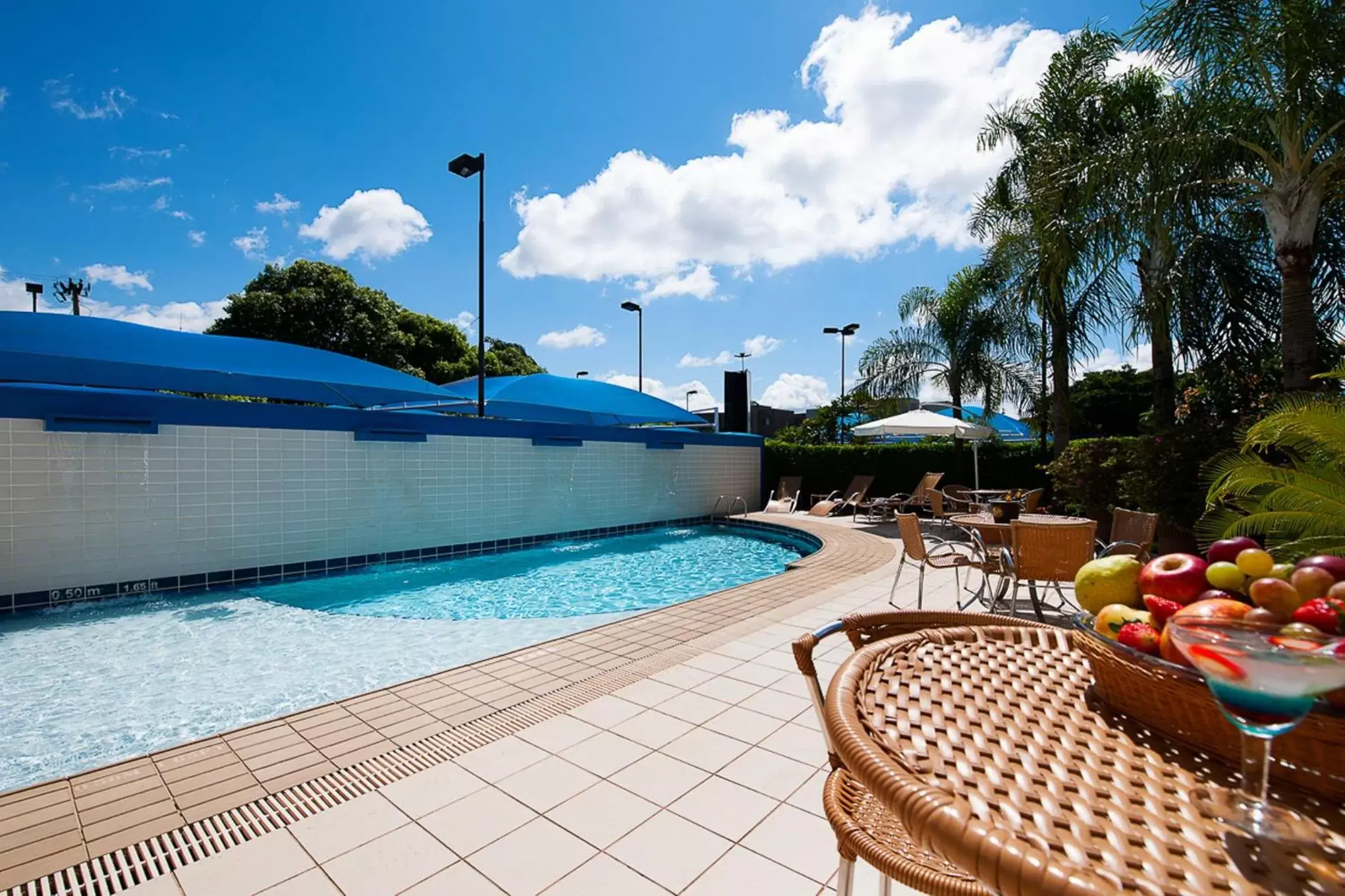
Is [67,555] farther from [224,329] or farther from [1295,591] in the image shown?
[224,329]

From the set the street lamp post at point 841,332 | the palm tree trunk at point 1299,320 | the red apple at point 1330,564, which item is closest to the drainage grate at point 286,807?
the red apple at point 1330,564

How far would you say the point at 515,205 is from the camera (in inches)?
478

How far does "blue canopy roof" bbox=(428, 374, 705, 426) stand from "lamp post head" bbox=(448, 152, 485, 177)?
3.42 meters

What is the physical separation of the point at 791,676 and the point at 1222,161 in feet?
22.1

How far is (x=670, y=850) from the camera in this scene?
76.9 inches

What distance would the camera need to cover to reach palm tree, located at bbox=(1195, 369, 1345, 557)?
296 centimetres

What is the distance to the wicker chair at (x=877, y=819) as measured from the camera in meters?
1.12

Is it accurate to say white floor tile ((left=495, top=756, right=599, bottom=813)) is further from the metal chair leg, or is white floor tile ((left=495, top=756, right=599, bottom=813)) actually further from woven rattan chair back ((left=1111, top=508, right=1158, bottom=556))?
woven rattan chair back ((left=1111, top=508, right=1158, bottom=556))

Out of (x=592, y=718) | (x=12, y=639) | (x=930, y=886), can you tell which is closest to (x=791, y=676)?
(x=592, y=718)

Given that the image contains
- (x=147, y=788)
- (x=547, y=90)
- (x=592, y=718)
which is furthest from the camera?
(x=547, y=90)

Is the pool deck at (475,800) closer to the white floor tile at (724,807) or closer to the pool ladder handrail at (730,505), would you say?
the white floor tile at (724,807)

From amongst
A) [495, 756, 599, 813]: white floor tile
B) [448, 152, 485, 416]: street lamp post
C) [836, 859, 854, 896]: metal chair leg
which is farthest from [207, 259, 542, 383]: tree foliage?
Answer: [836, 859, 854, 896]: metal chair leg

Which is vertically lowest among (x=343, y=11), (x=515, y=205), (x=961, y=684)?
(x=961, y=684)

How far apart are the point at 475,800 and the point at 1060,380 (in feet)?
37.6
